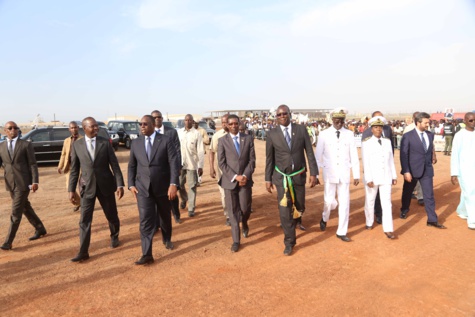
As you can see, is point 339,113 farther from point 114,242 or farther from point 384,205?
point 114,242

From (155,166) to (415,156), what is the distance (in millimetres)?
4689

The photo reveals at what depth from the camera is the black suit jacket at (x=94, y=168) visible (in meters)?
4.77

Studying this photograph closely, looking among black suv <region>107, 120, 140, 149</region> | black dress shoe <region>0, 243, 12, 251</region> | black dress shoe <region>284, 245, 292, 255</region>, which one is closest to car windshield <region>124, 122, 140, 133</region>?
black suv <region>107, 120, 140, 149</region>

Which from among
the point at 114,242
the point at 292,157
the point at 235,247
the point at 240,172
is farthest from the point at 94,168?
the point at 292,157

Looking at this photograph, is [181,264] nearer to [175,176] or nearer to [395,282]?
[175,176]

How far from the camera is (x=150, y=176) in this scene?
15.1ft

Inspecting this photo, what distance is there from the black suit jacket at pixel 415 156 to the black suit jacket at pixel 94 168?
5069mm

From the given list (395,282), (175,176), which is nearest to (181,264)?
(175,176)

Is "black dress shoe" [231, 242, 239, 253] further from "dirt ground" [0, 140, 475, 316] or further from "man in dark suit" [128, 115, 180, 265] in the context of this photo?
"man in dark suit" [128, 115, 180, 265]

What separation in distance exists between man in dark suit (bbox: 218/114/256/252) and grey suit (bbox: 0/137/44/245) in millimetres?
3057

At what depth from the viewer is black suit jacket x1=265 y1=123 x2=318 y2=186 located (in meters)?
4.92

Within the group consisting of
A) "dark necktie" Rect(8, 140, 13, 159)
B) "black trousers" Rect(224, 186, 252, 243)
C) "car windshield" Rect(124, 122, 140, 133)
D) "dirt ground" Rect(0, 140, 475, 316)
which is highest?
"car windshield" Rect(124, 122, 140, 133)

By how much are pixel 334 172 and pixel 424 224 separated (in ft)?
7.19

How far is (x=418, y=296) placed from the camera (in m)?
3.50
